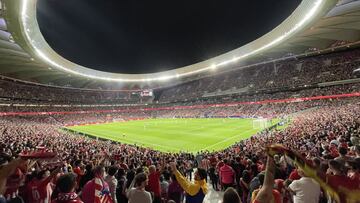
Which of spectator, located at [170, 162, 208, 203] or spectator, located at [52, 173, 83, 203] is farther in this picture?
spectator, located at [170, 162, 208, 203]

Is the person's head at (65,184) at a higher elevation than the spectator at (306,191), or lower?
higher

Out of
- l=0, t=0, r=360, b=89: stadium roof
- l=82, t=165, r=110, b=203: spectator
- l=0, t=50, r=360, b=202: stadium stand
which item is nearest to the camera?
l=82, t=165, r=110, b=203: spectator

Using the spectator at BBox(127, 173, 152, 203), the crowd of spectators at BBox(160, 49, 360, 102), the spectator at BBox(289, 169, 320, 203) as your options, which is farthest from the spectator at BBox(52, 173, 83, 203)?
the crowd of spectators at BBox(160, 49, 360, 102)

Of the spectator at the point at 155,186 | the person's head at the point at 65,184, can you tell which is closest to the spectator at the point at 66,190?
the person's head at the point at 65,184

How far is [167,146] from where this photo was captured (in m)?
28.6

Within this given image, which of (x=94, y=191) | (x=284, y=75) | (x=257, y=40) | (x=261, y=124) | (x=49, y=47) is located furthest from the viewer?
(x=284, y=75)

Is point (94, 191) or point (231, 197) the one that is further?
point (94, 191)

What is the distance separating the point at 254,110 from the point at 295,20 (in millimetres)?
27761

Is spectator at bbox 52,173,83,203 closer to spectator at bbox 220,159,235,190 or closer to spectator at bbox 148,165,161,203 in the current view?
spectator at bbox 148,165,161,203

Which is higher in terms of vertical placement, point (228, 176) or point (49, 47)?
point (49, 47)

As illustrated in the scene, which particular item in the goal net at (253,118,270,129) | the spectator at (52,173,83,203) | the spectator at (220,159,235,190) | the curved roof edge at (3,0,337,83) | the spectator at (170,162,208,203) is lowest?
the spectator at (220,159,235,190)

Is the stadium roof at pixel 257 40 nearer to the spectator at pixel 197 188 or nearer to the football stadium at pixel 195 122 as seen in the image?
the football stadium at pixel 195 122

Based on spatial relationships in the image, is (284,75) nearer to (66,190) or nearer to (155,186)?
(155,186)

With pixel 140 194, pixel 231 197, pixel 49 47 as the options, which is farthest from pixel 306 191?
pixel 49 47
